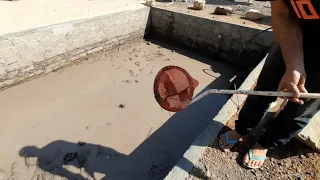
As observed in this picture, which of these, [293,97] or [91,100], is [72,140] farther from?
[293,97]

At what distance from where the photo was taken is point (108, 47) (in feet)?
17.3

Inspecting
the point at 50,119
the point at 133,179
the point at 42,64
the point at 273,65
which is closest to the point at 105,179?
the point at 133,179

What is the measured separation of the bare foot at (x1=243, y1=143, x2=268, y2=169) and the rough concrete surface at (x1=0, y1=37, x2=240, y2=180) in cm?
114

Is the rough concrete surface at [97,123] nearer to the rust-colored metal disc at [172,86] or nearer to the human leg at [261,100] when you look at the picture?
the human leg at [261,100]

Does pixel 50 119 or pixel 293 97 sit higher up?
pixel 293 97

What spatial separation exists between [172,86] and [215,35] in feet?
12.0

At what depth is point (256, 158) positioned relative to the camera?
2166mm

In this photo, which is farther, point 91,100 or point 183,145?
point 91,100

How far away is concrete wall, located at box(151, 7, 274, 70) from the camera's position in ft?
15.4

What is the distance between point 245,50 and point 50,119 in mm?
3988

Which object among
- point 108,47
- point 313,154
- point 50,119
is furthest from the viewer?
point 108,47

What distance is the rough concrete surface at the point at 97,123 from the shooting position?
292 centimetres

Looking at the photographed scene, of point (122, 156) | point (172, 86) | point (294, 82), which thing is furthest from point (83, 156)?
point (294, 82)

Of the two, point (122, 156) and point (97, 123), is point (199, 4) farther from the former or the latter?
point (122, 156)
